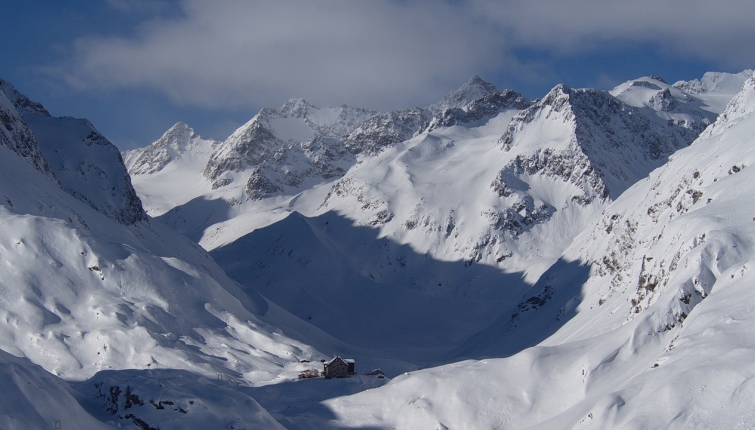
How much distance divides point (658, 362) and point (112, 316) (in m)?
52.1

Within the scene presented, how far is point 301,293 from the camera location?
14200 cm

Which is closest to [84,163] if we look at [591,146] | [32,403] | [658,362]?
[32,403]

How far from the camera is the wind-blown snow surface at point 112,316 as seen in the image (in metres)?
40.0

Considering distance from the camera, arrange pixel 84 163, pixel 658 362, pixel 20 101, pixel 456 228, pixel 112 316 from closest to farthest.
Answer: pixel 658 362
pixel 112 316
pixel 84 163
pixel 20 101
pixel 456 228

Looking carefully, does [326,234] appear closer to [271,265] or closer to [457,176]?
[271,265]

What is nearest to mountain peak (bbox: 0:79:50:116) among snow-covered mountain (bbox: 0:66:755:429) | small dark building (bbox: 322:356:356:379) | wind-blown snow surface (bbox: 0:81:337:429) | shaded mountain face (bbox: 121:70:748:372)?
snow-covered mountain (bbox: 0:66:755:429)

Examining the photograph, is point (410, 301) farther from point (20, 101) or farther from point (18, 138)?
point (20, 101)

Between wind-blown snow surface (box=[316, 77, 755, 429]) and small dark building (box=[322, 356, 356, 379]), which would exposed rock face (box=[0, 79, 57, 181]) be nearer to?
small dark building (box=[322, 356, 356, 379])

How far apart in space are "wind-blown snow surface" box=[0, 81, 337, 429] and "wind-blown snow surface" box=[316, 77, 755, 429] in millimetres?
12265

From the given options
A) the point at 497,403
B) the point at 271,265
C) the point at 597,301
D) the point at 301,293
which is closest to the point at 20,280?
the point at 497,403

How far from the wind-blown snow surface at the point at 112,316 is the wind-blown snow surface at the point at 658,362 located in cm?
Answer: 1227

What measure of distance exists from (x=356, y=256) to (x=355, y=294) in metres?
22.5

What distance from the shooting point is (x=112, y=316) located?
64.0 m

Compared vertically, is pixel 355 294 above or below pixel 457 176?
below
